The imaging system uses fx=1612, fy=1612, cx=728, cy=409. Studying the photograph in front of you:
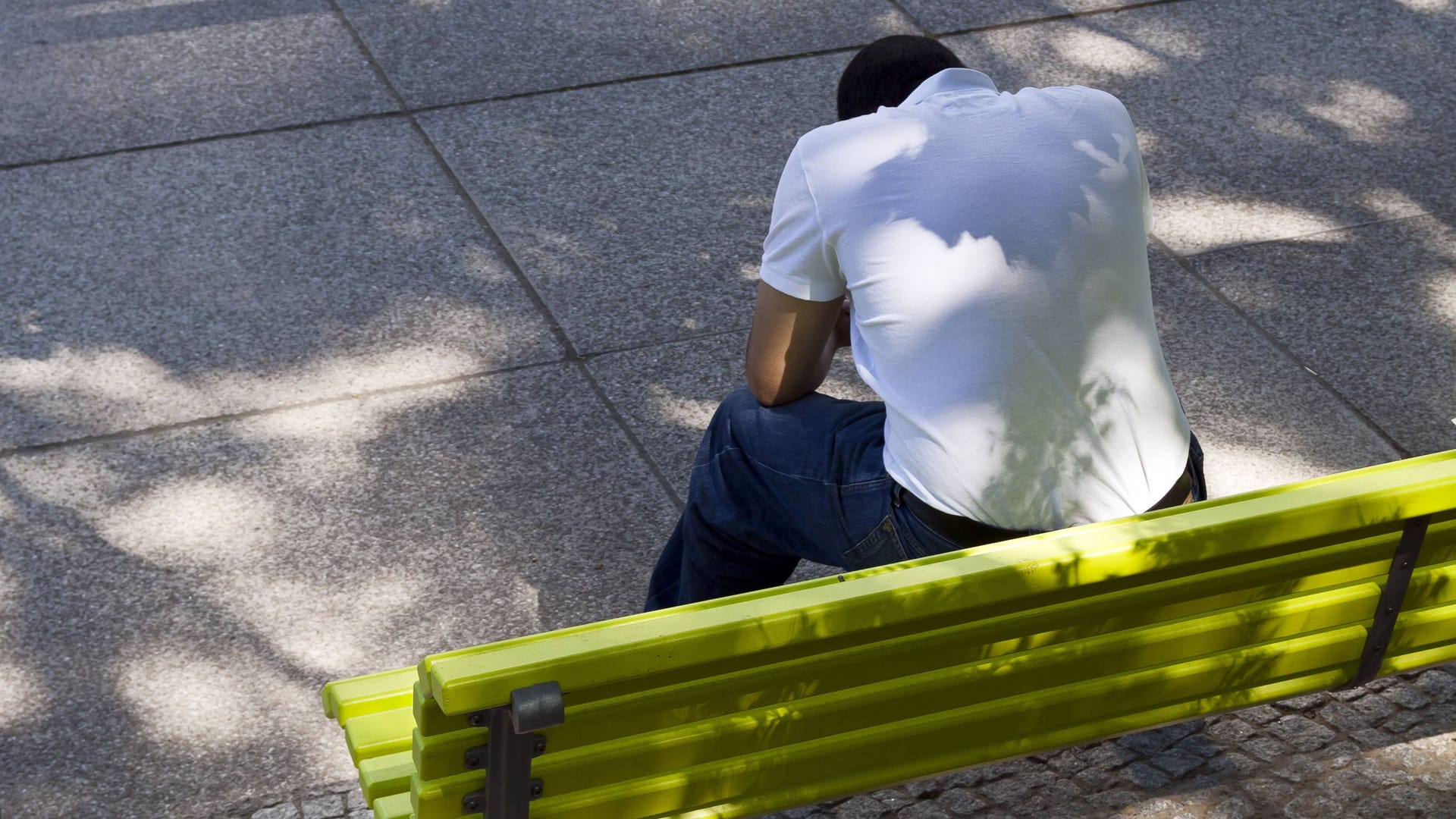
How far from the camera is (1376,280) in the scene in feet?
16.4

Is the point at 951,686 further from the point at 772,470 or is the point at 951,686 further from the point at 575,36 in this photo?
the point at 575,36

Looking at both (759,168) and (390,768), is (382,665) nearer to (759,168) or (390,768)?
(390,768)

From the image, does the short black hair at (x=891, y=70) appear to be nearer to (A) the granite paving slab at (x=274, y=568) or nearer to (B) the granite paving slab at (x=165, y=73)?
(A) the granite paving slab at (x=274, y=568)

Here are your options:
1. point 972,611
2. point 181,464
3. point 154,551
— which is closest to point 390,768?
point 972,611

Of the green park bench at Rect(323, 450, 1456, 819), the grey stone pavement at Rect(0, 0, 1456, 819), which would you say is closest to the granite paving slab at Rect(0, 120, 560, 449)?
the grey stone pavement at Rect(0, 0, 1456, 819)

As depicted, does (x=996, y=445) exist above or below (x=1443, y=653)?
above

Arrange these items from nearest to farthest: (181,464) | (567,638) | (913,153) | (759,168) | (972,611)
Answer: (567,638) → (972,611) → (913,153) → (181,464) → (759,168)

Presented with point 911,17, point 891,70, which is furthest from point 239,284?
point 911,17

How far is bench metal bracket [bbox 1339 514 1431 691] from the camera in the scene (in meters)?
2.73

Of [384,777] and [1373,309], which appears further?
[1373,309]

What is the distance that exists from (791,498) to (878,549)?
20 centimetres

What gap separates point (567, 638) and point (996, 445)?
87 centimetres

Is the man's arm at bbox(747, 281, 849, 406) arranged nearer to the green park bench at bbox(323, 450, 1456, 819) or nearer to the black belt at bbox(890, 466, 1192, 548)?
the black belt at bbox(890, 466, 1192, 548)

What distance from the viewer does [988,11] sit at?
6.56 metres
